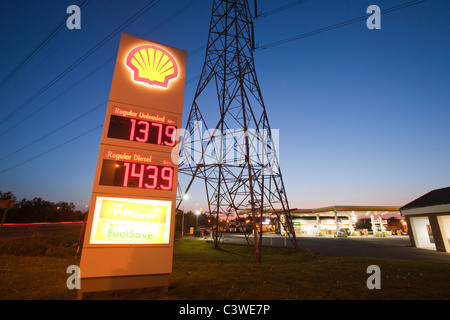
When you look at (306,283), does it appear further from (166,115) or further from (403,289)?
(166,115)

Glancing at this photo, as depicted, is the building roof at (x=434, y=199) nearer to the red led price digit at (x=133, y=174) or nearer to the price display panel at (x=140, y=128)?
the price display panel at (x=140, y=128)

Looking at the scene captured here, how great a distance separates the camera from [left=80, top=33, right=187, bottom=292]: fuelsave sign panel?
618 centimetres

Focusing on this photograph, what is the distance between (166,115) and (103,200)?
3640 millimetres

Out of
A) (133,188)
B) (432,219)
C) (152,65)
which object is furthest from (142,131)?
(432,219)

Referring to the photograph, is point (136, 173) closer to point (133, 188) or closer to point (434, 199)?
point (133, 188)

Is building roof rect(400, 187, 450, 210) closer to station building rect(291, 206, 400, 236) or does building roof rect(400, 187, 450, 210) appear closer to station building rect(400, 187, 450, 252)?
station building rect(400, 187, 450, 252)

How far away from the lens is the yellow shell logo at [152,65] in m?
8.12

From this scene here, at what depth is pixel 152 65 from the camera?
847cm

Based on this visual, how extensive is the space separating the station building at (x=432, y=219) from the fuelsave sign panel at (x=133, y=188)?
22738 mm

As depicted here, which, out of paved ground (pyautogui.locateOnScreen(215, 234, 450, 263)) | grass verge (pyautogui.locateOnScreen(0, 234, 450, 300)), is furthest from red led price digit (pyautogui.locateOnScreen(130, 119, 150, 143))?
paved ground (pyautogui.locateOnScreen(215, 234, 450, 263))

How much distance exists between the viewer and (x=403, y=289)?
21.5ft

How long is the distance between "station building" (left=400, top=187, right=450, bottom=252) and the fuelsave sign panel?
74.6 feet

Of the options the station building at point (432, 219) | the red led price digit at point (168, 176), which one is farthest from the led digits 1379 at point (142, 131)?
the station building at point (432, 219)

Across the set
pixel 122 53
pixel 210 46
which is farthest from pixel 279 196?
pixel 210 46
